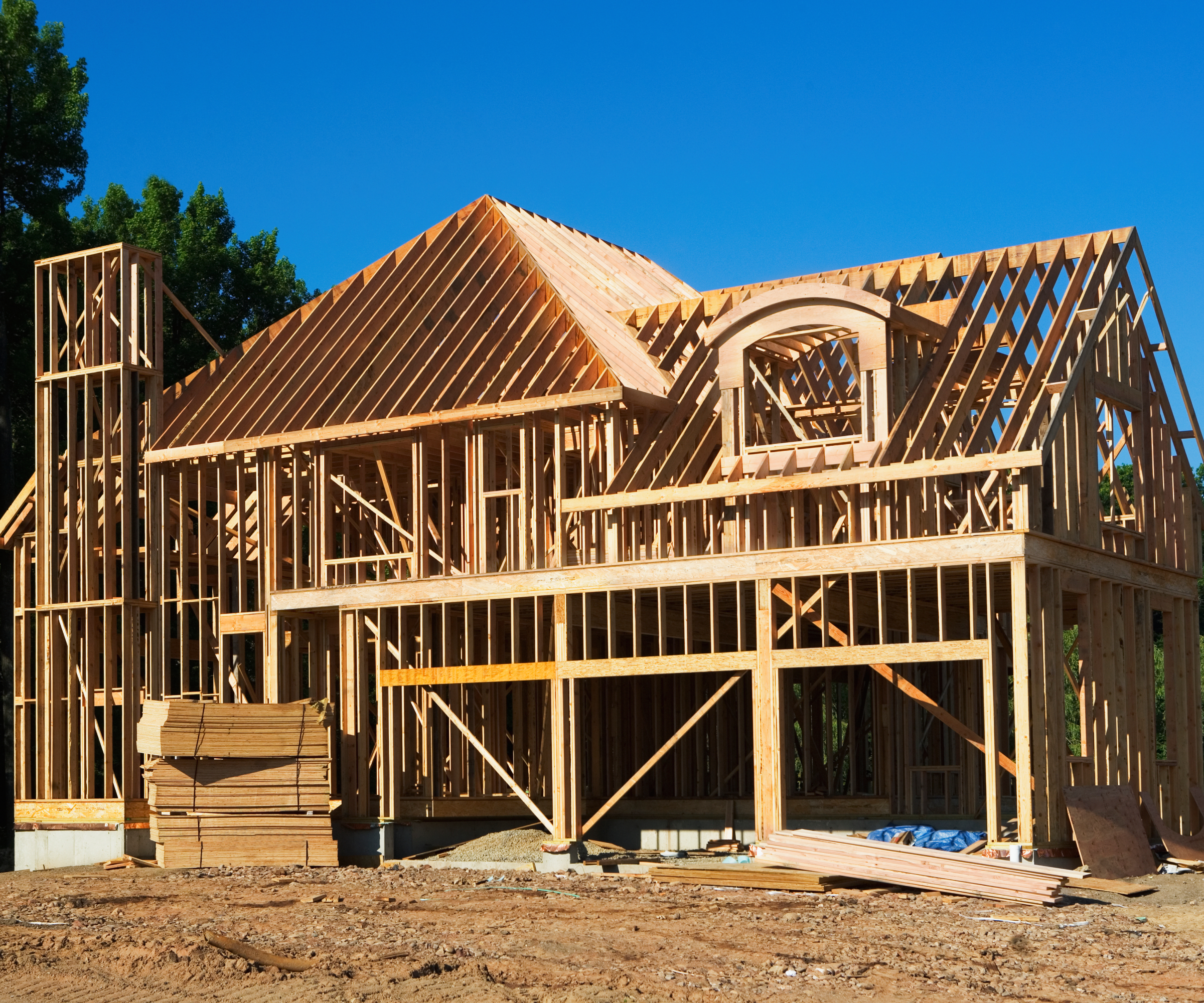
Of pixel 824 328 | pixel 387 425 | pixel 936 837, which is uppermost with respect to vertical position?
pixel 824 328

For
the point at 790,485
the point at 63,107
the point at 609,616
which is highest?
the point at 63,107

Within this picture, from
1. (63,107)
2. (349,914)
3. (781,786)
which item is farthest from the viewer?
(63,107)

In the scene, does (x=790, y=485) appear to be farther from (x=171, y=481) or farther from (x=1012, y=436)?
(x=171, y=481)

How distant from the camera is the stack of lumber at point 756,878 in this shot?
59.1 ft

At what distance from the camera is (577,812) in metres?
21.6

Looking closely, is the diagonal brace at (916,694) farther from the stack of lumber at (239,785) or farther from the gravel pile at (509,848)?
the stack of lumber at (239,785)

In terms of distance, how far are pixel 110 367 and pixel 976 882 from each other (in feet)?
50.2

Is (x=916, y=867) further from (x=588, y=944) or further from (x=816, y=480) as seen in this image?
(x=816, y=480)

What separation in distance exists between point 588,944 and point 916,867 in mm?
4764

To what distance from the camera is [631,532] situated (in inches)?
870

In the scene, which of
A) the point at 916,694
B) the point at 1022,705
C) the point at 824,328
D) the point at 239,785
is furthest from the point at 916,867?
the point at 239,785

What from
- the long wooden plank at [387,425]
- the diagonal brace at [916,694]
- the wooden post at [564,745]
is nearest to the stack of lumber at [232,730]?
the wooden post at [564,745]

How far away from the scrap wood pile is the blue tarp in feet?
23.6

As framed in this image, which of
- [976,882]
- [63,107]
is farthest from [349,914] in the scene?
[63,107]
